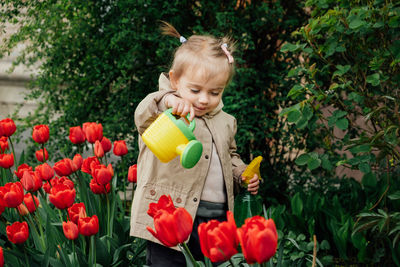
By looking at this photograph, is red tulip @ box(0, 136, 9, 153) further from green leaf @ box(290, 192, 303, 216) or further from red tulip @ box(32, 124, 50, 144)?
green leaf @ box(290, 192, 303, 216)

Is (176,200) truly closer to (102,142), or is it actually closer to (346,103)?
(102,142)

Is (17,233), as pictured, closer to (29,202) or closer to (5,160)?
(29,202)

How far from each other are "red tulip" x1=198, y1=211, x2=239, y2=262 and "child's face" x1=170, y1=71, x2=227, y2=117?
77 cm

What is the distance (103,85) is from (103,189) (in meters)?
1.49

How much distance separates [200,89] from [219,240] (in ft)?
2.74

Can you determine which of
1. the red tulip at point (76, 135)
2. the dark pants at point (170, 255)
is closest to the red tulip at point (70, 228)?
the dark pants at point (170, 255)

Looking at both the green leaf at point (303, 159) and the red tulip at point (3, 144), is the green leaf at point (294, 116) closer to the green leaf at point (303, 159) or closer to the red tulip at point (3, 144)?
the green leaf at point (303, 159)

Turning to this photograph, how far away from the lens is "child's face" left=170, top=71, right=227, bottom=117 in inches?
67.7

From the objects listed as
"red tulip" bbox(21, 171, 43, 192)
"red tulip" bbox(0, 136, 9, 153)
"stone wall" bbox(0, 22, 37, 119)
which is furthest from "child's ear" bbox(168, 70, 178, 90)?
"stone wall" bbox(0, 22, 37, 119)

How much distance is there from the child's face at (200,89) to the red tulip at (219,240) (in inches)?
30.3

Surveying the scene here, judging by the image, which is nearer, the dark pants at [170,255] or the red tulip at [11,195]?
the red tulip at [11,195]

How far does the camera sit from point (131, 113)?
331 centimetres

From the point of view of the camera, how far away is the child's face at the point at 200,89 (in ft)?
5.64

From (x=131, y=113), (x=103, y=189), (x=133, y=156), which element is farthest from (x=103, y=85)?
(x=103, y=189)
